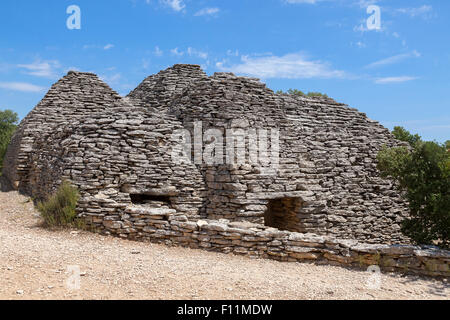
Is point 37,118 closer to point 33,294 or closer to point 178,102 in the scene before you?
point 178,102

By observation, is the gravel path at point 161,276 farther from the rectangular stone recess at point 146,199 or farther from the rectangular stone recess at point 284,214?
the rectangular stone recess at point 284,214

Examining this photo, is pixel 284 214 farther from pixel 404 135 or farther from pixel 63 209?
pixel 404 135

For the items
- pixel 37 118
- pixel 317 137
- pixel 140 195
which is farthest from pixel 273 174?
pixel 37 118

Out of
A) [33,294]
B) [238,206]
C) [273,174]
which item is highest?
[273,174]

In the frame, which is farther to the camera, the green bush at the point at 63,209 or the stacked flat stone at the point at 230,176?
the green bush at the point at 63,209

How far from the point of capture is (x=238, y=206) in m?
9.48

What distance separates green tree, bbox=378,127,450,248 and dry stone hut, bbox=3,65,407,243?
3.48 m

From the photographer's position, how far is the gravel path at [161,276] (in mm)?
4703

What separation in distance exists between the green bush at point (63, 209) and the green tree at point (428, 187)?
7.38 metres

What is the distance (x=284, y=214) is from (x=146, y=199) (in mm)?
4501

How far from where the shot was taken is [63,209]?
306 inches

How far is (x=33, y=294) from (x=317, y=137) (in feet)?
31.9

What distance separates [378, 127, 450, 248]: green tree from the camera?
6.74 meters

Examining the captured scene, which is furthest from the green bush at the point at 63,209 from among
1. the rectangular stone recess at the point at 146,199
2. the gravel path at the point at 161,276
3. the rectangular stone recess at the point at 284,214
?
the rectangular stone recess at the point at 284,214
